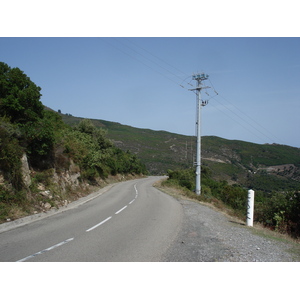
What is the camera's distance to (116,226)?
9219 millimetres

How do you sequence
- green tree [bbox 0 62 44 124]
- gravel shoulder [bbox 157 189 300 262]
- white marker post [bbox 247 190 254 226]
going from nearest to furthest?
gravel shoulder [bbox 157 189 300 262] < white marker post [bbox 247 190 254 226] < green tree [bbox 0 62 44 124]

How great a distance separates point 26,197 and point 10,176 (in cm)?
115

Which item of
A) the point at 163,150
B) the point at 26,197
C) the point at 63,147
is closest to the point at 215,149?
the point at 163,150

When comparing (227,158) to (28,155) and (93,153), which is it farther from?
(28,155)

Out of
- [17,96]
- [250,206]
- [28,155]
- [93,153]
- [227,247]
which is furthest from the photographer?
[93,153]

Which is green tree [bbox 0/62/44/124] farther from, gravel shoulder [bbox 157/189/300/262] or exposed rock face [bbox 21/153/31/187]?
gravel shoulder [bbox 157/189/300/262]

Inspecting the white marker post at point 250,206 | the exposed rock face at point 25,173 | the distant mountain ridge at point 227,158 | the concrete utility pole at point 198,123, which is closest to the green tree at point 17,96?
the exposed rock face at point 25,173

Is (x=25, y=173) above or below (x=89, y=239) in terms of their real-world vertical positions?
above

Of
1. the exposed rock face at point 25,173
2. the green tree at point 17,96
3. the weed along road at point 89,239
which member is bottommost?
the weed along road at point 89,239

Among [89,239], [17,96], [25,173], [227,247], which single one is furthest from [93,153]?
[227,247]

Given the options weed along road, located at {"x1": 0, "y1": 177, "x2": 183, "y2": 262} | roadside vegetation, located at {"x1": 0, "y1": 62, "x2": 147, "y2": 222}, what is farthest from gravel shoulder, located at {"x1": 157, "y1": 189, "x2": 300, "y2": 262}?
roadside vegetation, located at {"x1": 0, "y1": 62, "x2": 147, "y2": 222}

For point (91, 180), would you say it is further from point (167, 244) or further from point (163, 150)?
point (163, 150)

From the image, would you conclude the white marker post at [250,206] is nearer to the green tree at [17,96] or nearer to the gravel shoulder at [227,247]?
the gravel shoulder at [227,247]

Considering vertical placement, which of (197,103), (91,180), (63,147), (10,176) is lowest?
(91,180)
